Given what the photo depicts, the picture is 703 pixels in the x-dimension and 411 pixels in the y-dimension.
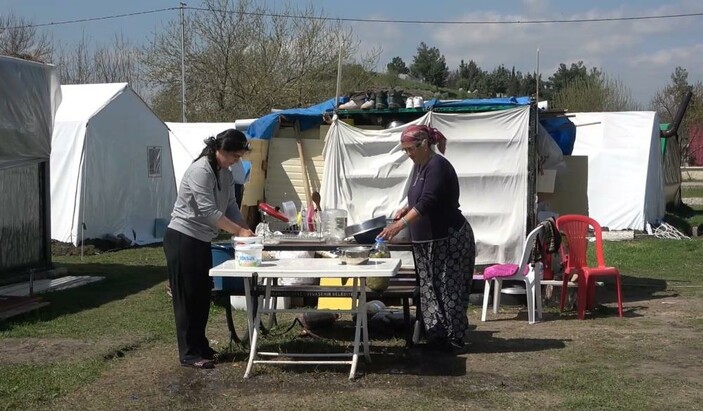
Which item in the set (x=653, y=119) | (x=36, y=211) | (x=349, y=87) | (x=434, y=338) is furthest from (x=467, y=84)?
A: (x=434, y=338)

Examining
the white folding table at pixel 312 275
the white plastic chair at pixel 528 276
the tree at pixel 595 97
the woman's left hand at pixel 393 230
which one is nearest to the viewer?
the white folding table at pixel 312 275

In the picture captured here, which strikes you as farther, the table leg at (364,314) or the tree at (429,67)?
the tree at (429,67)

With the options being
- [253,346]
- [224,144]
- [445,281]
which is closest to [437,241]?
[445,281]

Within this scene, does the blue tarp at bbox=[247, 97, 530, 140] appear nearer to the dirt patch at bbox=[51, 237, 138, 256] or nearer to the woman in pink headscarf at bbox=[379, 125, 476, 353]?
the woman in pink headscarf at bbox=[379, 125, 476, 353]

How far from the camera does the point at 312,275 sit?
548cm

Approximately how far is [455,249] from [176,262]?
2.02 m

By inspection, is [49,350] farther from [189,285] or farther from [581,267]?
[581,267]

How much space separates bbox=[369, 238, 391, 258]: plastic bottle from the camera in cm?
615

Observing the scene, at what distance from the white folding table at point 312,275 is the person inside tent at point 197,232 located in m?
0.21

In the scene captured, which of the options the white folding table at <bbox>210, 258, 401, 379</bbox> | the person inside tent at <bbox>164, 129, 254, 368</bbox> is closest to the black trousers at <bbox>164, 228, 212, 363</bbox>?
the person inside tent at <bbox>164, 129, 254, 368</bbox>

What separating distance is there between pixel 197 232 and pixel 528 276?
3484 mm

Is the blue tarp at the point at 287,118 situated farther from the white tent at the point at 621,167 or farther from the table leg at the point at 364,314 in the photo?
the white tent at the point at 621,167

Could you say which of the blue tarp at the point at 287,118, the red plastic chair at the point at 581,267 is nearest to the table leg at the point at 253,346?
the red plastic chair at the point at 581,267

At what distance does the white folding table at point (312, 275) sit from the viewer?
5.50 m
